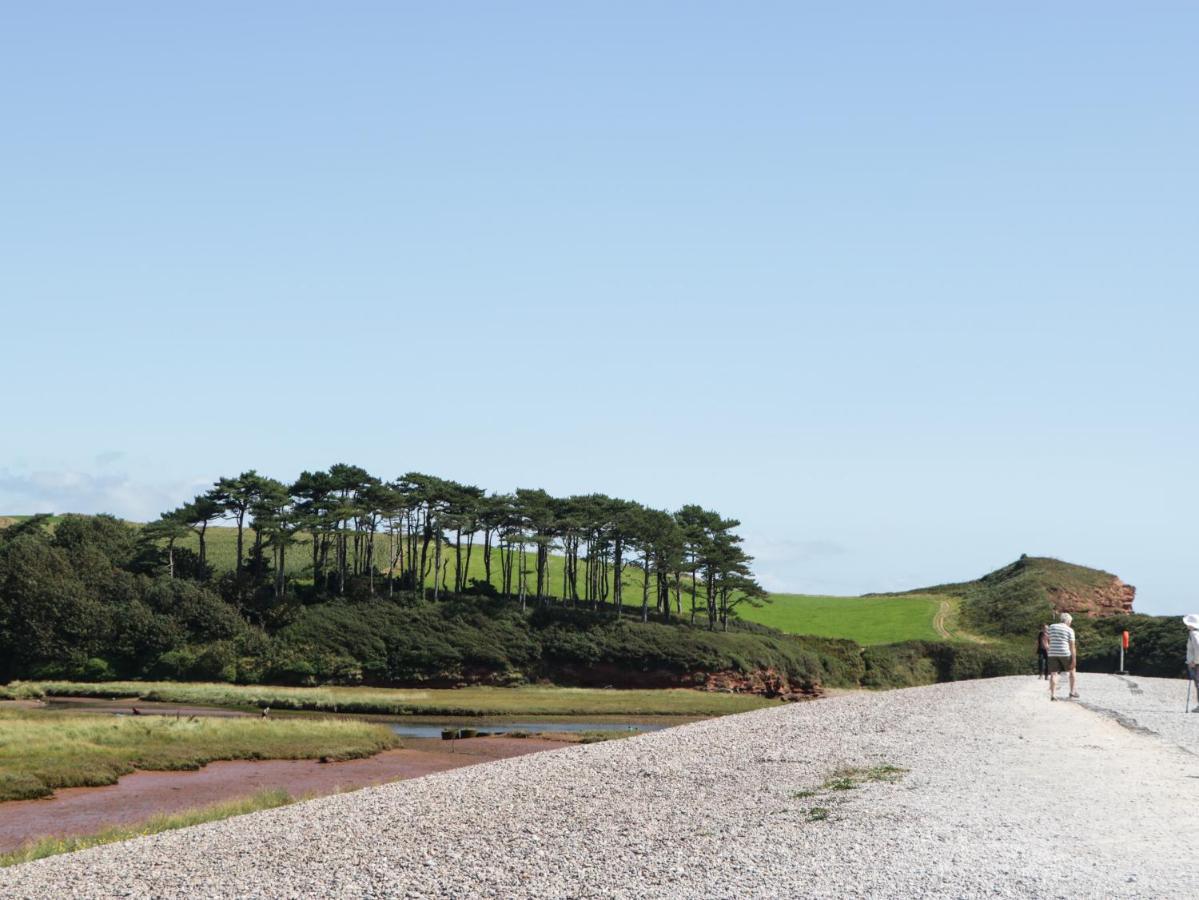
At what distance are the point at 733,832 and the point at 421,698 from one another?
57444 mm

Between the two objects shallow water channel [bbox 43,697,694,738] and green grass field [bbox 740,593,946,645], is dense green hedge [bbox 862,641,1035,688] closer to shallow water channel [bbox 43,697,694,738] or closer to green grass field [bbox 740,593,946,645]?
green grass field [bbox 740,593,946,645]

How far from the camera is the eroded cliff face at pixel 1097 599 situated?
118 meters

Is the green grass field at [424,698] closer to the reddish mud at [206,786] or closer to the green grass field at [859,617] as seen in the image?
the reddish mud at [206,786]

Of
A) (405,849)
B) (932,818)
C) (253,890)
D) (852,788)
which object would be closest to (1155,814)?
(932,818)

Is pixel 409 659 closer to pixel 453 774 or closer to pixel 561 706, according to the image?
pixel 561 706

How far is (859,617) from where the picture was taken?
129000mm

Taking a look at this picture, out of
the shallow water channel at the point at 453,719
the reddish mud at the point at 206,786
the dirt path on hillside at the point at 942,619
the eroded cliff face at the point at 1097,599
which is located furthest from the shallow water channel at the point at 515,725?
the eroded cliff face at the point at 1097,599

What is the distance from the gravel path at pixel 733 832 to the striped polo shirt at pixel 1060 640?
5017 millimetres

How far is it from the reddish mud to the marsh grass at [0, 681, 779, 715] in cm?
1882

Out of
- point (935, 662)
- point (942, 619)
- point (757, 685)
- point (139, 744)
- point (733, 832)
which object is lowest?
point (757, 685)

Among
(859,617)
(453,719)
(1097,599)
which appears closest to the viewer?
Result: (453,719)

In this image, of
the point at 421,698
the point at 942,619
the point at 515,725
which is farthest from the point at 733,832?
the point at 942,619

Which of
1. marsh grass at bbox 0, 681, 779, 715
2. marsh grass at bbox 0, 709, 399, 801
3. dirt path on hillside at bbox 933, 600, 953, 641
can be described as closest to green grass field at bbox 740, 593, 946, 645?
dirt path on hillside at bbox 933, 600, 953, 641

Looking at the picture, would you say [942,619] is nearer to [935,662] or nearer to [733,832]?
[935,662]
